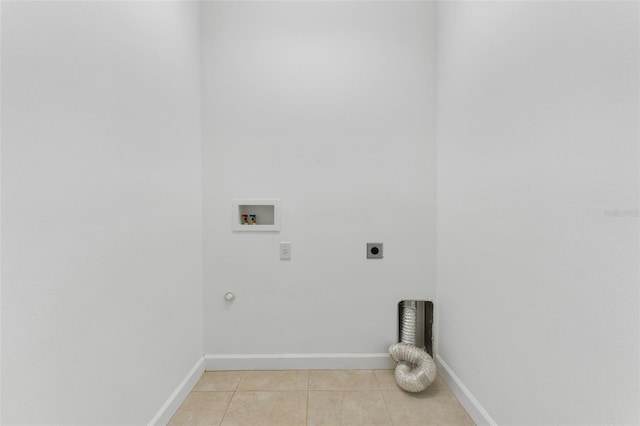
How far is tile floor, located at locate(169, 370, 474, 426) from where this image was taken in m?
1.57

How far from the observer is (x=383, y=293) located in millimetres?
2057

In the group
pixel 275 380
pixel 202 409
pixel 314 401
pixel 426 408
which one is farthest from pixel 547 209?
pixel 202 409

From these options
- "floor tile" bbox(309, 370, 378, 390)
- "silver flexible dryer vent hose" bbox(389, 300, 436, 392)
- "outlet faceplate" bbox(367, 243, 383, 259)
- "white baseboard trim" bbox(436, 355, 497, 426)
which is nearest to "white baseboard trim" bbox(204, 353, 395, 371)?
"floor tile" bbox(309, 370, 378, 390)

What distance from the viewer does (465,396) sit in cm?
162

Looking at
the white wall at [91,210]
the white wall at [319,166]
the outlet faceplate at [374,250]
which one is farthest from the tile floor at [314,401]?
the outlet faceplate at [374,250]

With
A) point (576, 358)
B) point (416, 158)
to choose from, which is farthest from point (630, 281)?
point (416, 158)

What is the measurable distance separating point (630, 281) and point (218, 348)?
2.08 meters

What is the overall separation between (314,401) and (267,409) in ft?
0.86

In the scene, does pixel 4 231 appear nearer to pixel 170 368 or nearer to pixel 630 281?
pixel 170 368

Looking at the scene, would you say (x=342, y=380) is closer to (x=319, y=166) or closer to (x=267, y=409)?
(x=267, y=409)

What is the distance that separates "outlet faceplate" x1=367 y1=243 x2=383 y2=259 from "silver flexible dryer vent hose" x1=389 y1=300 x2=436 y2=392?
38 cm

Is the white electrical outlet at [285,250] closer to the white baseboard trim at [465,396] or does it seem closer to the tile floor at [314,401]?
the tile floor at [314,401]

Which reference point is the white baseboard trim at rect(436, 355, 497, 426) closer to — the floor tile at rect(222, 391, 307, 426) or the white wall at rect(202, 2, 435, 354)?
the white wall at rect(202, 2, 435, 354)

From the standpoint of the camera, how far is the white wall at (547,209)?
82cm
